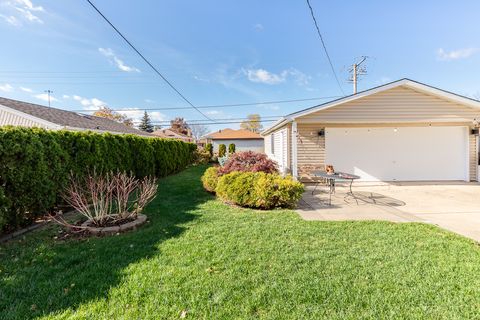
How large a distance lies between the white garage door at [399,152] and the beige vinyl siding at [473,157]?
0.74ft

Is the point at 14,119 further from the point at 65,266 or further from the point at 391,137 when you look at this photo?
the point at 391,137

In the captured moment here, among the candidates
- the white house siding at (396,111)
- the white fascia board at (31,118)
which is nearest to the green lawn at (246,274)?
the white house siding at (396,111)

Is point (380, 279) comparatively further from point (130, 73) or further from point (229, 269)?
point (130, 73)

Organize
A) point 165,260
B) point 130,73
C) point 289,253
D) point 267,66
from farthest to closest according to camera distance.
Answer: point 267,66, point 130,73, point 289,253, point 165,260

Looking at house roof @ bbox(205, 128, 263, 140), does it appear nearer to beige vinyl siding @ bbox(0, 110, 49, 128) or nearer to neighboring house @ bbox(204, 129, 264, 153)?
neighboring house @ bbox(204, 129, 264, 153)

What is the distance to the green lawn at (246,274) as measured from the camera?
2256mm

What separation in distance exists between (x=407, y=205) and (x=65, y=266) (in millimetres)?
7629

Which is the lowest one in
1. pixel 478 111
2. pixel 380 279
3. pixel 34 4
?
pixel 380 279

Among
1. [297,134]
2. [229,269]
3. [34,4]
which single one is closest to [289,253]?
[229,269]

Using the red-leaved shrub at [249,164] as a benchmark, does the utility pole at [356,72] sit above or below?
above

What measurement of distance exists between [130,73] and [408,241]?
21.5 meters

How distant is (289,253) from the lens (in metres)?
3.40

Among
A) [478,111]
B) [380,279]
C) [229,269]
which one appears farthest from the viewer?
[478,111]

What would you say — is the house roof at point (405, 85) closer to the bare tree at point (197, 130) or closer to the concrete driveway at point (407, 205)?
the concrete driveway at point (407, 205)
